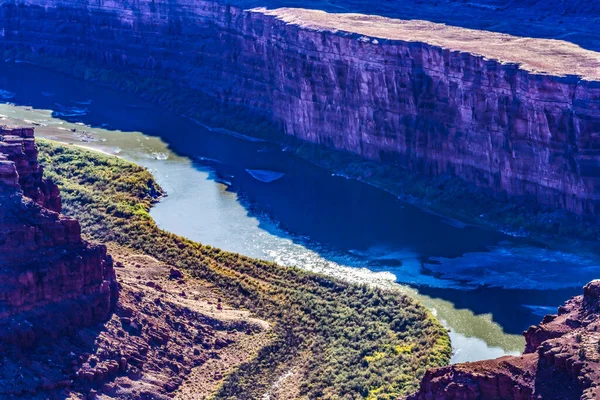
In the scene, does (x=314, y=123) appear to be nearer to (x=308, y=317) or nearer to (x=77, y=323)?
(x=308, y=317)

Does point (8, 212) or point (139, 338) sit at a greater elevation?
point (8, 212)

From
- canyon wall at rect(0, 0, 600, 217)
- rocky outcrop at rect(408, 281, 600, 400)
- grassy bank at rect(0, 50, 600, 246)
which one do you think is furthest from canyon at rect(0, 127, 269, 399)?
canyon wall at rect(0, 0, 600, 217)

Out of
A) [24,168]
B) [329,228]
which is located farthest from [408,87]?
[24,168]

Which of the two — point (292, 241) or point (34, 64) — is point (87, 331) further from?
point (34, 64)

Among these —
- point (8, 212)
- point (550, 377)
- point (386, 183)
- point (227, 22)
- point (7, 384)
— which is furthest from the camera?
point (227, 22)

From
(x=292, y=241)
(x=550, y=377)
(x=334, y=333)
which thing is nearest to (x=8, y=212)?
(x=334, y=333)

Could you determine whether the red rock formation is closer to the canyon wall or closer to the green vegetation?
the green vegetation

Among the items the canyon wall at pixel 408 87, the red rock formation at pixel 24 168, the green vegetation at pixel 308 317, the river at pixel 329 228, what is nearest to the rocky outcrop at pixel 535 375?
the green vegetation at pixel 308 317
